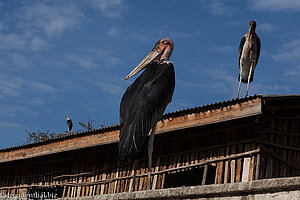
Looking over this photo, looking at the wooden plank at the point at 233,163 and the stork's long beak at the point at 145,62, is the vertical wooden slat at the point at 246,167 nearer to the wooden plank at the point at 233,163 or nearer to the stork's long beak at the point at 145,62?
the wooden plank at the point at 233,163

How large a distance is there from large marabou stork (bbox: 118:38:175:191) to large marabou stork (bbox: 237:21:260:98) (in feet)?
26.5

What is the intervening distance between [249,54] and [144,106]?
9.04 m

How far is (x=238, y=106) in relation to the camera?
1024 cm

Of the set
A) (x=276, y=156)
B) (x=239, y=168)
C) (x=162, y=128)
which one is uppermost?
(x=162, y=128)

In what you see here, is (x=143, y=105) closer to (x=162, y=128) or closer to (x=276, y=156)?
(x=162, y=128)

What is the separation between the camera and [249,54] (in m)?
16.5

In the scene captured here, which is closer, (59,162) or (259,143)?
(259,143)

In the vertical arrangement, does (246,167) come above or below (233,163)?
below

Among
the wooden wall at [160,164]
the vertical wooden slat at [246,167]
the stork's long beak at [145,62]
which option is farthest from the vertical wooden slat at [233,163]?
the stork's long beak at [145,62]

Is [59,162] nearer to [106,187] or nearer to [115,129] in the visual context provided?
[106,187]

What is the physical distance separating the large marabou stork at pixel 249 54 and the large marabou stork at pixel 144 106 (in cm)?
806

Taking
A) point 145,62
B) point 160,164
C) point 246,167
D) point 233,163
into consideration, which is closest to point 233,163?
point 233,163

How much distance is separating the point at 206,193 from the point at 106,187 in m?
7.22

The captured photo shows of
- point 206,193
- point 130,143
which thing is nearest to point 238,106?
point 130,143
